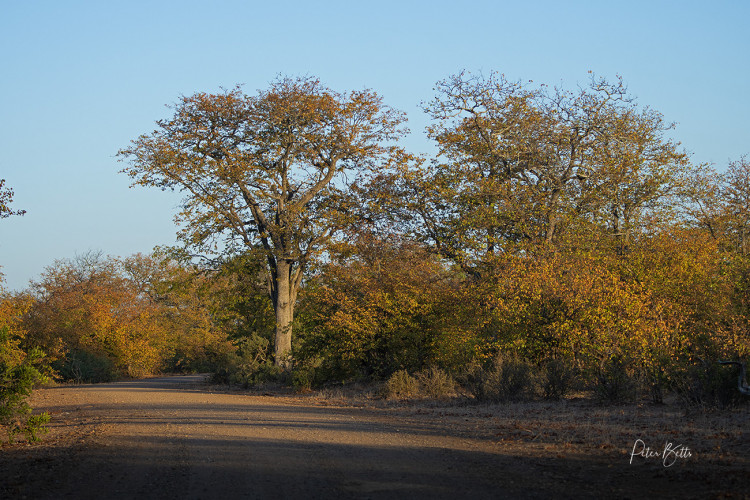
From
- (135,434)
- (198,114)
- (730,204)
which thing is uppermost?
(198,114)

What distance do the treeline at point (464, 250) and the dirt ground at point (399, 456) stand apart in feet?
9.11

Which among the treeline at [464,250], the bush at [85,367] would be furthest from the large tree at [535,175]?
the bush at [85,367]

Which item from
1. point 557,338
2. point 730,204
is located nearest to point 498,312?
point 557,338

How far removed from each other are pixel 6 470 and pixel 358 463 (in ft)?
15.5

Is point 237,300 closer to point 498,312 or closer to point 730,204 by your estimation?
point 498,312

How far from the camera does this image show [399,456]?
8656mm

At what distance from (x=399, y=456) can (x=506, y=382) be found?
7.99 meters

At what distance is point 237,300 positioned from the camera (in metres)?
30.7

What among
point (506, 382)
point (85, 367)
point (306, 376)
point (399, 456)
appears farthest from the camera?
point (85, 367)

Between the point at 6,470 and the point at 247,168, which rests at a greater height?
the point at 247,168

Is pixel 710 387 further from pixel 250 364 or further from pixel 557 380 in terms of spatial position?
pixel 250 364

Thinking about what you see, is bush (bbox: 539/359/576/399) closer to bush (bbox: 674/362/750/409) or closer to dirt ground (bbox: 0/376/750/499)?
dirt ground (bbox: 0/376/750/499)

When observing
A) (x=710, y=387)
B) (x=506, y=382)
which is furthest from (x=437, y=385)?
(x=710, y=387)

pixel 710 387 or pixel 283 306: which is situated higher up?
pixel 283 306
